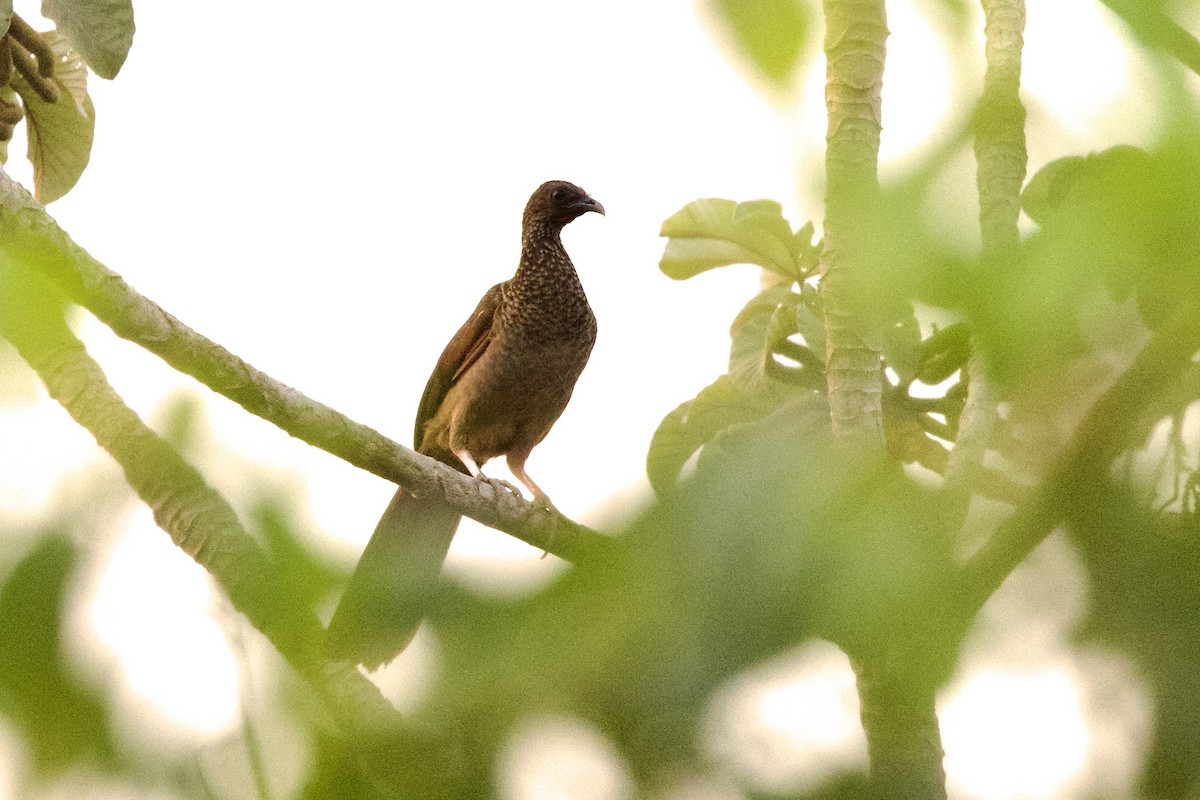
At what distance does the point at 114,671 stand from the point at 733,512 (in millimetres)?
236

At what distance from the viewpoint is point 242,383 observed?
7.95 ft

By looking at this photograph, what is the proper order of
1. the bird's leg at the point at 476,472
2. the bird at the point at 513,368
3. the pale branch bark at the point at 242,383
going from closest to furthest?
the pale branch bark at the point at 242,383 < the bird's leg at the point at 476,472 < the bird at the point at 513,368

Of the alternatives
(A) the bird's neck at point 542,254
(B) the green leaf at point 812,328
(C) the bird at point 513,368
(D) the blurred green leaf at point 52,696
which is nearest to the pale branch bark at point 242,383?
(D) the blurred green leaf at point 52,696

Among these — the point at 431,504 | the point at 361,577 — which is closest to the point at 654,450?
the point at 431,504

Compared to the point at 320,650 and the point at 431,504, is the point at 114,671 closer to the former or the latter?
the point at 320,650

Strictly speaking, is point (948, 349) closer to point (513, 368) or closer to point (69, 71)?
point (69, 71)

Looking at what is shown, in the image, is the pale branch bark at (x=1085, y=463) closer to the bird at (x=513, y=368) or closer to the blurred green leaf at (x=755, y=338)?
the blurred green leaf at (x=755, y=338)

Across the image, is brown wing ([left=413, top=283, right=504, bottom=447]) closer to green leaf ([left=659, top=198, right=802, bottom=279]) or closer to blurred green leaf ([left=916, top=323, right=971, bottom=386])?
green leaf ([left=659, top=198, right=802, bottom=279])

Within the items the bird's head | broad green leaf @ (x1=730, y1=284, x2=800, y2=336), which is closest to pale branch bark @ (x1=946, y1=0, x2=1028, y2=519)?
broad green leaf @ (x1=730, y1=284, x2=800, y2=336)

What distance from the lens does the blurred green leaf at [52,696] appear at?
449 mm

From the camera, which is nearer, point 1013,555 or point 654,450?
point 1013,555

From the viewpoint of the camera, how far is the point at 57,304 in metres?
0.44

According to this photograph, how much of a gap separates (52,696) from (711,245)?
9.26ft

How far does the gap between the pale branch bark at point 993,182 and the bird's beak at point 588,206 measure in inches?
218
